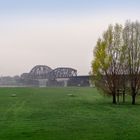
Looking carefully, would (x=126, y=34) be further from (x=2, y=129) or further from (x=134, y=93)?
(x=2, y=129)

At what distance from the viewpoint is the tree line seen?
55.5 meters

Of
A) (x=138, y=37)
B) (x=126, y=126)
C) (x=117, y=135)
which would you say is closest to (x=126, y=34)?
(x=138, y=37)

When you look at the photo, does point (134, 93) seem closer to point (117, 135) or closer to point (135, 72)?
point (135, 72)

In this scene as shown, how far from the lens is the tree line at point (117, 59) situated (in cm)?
5553

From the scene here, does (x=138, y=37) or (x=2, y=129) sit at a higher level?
(x=138, y=37)

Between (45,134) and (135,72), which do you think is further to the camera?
(135,72)

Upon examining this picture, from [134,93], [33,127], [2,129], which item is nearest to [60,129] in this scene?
[33,127]

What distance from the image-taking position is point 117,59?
2218 inches

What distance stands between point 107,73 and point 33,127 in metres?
33.0

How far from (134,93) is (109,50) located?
264 inches

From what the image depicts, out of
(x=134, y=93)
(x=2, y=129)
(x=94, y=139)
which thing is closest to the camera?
(x=94, y=139)

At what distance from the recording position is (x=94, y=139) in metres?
19.5

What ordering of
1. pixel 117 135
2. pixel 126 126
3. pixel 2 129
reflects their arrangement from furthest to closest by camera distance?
1. pixel 126 126
2. pixel 2 129
3. pixel 117 135

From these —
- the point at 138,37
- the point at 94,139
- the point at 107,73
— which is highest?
the point at 138,37
